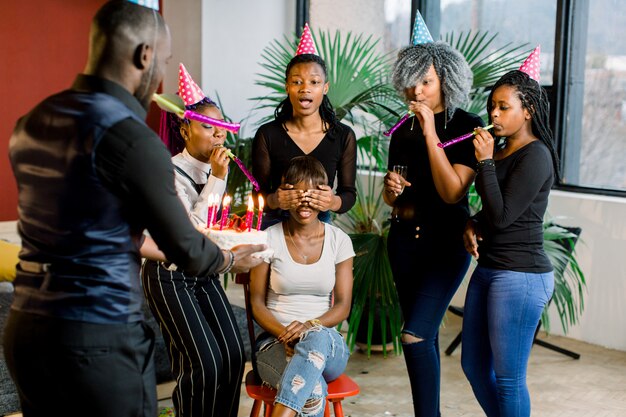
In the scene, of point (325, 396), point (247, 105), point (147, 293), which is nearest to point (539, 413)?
point (325, 396)

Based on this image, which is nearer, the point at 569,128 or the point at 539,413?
the point at 539,413

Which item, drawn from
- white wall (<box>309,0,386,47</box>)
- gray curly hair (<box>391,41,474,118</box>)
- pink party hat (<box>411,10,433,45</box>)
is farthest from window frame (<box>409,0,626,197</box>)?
gray curly hair (<box>391,41,474,118</box>)

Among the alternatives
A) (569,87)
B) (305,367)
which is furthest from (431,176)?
(569,87)

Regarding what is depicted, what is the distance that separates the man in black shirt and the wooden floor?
190 cm

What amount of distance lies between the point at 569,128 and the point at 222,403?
3014 millimetres

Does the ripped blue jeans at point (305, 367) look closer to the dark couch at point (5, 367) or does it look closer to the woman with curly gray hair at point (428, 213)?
the woman with curly gray hair at point (428, 213)

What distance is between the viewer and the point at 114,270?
1.53 metres

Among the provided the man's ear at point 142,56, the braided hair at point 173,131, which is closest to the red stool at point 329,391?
the braided hair at point 173,131

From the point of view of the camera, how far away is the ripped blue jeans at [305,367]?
247 cm

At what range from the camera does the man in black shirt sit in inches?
58.1

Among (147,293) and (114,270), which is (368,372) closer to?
(147,293)

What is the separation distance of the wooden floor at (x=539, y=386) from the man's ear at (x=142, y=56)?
2.13 m

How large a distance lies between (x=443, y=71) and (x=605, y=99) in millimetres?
2262

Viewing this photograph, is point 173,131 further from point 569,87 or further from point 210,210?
point 569,87
